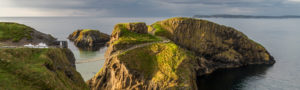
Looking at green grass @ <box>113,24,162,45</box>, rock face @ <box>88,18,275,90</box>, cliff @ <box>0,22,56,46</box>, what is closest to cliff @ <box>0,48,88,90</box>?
cliff @ <box>0,22,56,46</box>

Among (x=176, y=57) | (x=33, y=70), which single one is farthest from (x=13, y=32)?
(x=176, y=57)

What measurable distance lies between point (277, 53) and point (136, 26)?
3510 inches

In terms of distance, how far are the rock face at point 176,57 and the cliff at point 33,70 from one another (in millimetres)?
24677

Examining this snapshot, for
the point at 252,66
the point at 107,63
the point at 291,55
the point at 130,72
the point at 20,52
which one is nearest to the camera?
the point at 20,52

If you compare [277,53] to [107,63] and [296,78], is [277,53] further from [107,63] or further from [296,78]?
[107,63]

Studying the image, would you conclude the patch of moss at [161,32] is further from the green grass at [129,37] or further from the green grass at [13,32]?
the green grass at [13,32]

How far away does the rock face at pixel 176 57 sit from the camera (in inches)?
2143

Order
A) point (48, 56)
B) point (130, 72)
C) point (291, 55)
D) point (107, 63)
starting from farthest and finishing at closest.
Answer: point (291, 55), point (107, 63), point (130, 72), point (48, 56)

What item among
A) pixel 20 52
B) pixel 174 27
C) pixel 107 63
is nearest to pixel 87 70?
pixel 107 63

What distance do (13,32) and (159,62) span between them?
35.6 metres

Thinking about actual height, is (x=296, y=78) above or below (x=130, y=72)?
below

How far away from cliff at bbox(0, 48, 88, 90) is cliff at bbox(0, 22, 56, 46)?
421 inches

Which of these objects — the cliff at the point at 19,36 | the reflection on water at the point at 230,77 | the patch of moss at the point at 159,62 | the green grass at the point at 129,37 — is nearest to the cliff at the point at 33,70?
the cliff at the point at 19,36

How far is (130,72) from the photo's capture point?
55406 mm
